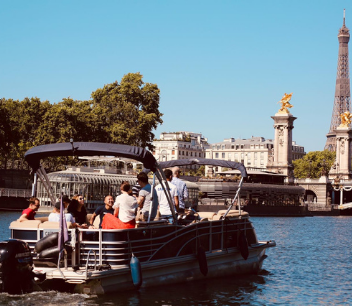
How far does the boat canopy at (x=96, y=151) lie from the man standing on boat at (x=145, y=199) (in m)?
0.71

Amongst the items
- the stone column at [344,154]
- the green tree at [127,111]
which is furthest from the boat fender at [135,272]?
the stone column at [344,154]

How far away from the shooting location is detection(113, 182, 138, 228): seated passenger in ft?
59.2

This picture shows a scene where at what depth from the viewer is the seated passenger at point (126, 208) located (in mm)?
18031

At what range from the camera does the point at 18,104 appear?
293ft

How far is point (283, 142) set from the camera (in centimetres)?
11775

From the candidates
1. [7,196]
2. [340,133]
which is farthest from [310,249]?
[340,133]

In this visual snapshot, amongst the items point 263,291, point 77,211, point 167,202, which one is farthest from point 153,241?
point 263,291

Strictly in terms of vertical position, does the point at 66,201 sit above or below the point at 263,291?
above

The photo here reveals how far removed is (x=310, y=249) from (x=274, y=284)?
1590cm

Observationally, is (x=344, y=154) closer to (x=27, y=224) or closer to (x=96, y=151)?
(x=96, y=151)

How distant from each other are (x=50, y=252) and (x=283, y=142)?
336 feet

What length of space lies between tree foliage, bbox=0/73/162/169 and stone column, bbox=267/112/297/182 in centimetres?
2667

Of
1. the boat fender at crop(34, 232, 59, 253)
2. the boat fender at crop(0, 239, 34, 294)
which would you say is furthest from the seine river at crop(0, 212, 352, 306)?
the boat fender at crop(34, 232, 59, 253)

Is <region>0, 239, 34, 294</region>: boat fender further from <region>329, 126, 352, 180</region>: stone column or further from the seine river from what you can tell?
<region>329, 126, 352, 180</region>: stone column
